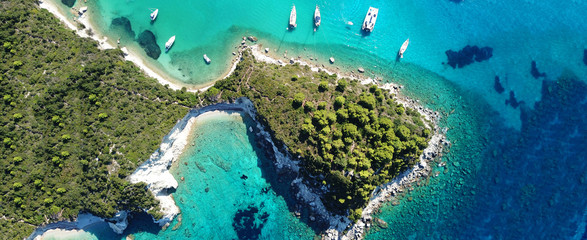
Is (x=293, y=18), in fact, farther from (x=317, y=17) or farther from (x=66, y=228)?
(x=66, y=228)

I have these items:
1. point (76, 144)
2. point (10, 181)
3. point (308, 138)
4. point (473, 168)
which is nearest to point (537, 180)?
point (473, 168)

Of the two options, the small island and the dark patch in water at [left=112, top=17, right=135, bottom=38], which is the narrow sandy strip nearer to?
the small island

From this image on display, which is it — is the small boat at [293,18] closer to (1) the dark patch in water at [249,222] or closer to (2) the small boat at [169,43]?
(2) the small boat at [169,43]

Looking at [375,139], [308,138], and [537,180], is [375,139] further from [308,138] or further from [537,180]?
[537,180]

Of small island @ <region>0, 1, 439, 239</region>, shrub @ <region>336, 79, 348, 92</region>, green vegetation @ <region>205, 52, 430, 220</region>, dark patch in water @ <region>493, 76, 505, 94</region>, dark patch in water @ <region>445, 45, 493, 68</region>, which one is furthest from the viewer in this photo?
Answer: dark patch in water @ <region>445, 45, 493, 68</region>

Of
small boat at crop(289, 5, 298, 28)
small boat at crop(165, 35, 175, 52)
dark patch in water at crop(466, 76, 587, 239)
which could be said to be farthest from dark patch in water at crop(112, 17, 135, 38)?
dark patch in water at crop(466, 76, 587, 239)

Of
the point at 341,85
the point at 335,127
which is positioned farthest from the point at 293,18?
the point at 335,127

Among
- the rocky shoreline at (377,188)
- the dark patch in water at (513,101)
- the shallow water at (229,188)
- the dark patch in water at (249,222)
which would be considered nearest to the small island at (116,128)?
the rocky shoreline at (377,188)
